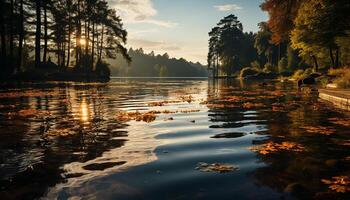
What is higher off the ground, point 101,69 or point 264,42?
point 264,42

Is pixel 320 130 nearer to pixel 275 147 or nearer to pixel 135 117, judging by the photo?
pixel 275 147

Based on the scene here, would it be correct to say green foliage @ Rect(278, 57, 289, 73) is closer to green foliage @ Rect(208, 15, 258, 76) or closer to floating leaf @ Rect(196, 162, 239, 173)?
green foliage @ Rect(208, 15, 258, 76)

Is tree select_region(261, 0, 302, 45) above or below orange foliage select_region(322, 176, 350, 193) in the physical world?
above

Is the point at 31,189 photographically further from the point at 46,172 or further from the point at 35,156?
the point at 35,156

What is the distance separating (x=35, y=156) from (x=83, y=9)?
47903 mm

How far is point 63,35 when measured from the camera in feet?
165

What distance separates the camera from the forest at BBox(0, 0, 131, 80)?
38.6 meters

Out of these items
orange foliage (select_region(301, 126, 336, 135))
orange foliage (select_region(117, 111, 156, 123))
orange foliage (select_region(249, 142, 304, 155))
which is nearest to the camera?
orange foliage (select_region(249, 142, 304, 155))

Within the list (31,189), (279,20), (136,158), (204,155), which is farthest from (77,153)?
(279,20)

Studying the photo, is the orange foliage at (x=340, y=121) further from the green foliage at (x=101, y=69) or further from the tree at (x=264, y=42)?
the tree at (x=264, y=42)

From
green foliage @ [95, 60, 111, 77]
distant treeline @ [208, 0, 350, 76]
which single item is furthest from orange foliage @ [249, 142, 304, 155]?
green foliage @ [95, 60, 111, 77]

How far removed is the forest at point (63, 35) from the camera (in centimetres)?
3859

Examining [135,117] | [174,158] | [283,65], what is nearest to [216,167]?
[174,158]

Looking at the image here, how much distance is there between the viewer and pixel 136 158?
5551mm
